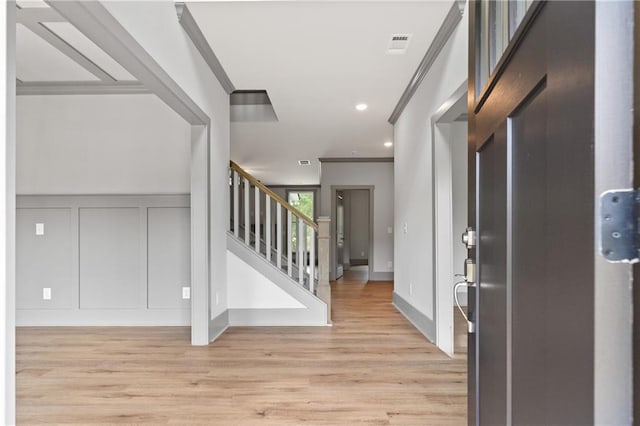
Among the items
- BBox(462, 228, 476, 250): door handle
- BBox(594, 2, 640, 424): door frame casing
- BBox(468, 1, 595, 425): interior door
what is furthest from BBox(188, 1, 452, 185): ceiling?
BBox(594, 2, 640, 424): door frame casing

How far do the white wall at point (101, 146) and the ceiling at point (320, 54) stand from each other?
38.1 inches

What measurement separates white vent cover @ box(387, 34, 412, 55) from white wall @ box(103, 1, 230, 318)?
5.19 ft

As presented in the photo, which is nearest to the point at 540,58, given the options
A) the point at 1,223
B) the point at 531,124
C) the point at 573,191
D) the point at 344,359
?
the point at 531,124

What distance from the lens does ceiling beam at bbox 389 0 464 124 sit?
2.67m

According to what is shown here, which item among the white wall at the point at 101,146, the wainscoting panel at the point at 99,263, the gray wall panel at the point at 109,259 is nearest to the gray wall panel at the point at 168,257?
the wainscoting panel at the point at 99,263

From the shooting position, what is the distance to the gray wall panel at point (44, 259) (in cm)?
401

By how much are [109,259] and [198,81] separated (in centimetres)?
215

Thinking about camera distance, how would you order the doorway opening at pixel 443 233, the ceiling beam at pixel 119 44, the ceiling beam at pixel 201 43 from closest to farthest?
the ceiling beam at pixel 119 44
the ceiling beam at pixel 201 43
the doorway opening at pixel 443 233

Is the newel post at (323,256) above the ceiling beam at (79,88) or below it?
below

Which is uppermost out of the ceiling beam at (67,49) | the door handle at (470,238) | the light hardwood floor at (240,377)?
the ceiling beam at (67,49)

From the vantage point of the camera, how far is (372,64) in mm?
3496

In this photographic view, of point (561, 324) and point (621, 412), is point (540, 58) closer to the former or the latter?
point (561, 324)

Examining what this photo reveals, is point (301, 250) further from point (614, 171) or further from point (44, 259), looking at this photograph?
point (614, 171)

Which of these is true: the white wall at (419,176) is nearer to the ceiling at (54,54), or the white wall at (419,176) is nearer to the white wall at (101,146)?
the white wall at (101,146)
